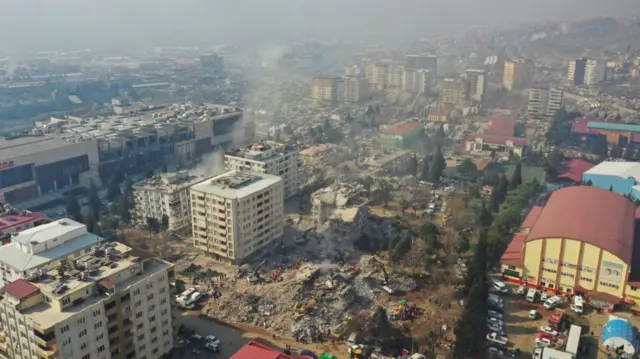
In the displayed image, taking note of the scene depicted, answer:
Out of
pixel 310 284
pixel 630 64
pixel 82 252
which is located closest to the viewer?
pixel 82 252

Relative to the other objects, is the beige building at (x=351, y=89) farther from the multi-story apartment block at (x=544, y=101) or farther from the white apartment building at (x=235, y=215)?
the white apartment building at (x=235, y=215)

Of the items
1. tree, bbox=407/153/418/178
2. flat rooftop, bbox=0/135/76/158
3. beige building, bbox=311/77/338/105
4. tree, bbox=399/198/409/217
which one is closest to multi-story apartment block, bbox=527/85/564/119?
beige building, bbox=311/77/338/105

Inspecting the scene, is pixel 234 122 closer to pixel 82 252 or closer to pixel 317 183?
pixel 317 183

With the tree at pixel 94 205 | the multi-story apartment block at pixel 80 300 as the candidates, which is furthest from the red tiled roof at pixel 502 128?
the multi-story apartment block at pixel 80 300

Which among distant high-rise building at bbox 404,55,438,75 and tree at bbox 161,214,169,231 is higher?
distant high-rise building at bbox 404,55,438,75

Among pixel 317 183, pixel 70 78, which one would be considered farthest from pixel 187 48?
pixel 317 183

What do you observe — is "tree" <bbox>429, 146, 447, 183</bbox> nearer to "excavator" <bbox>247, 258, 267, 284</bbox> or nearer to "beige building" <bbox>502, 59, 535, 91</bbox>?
"excavator" <bbox>247, 258, 267, 284</bbox>

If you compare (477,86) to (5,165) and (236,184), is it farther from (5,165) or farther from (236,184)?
(5,165)
